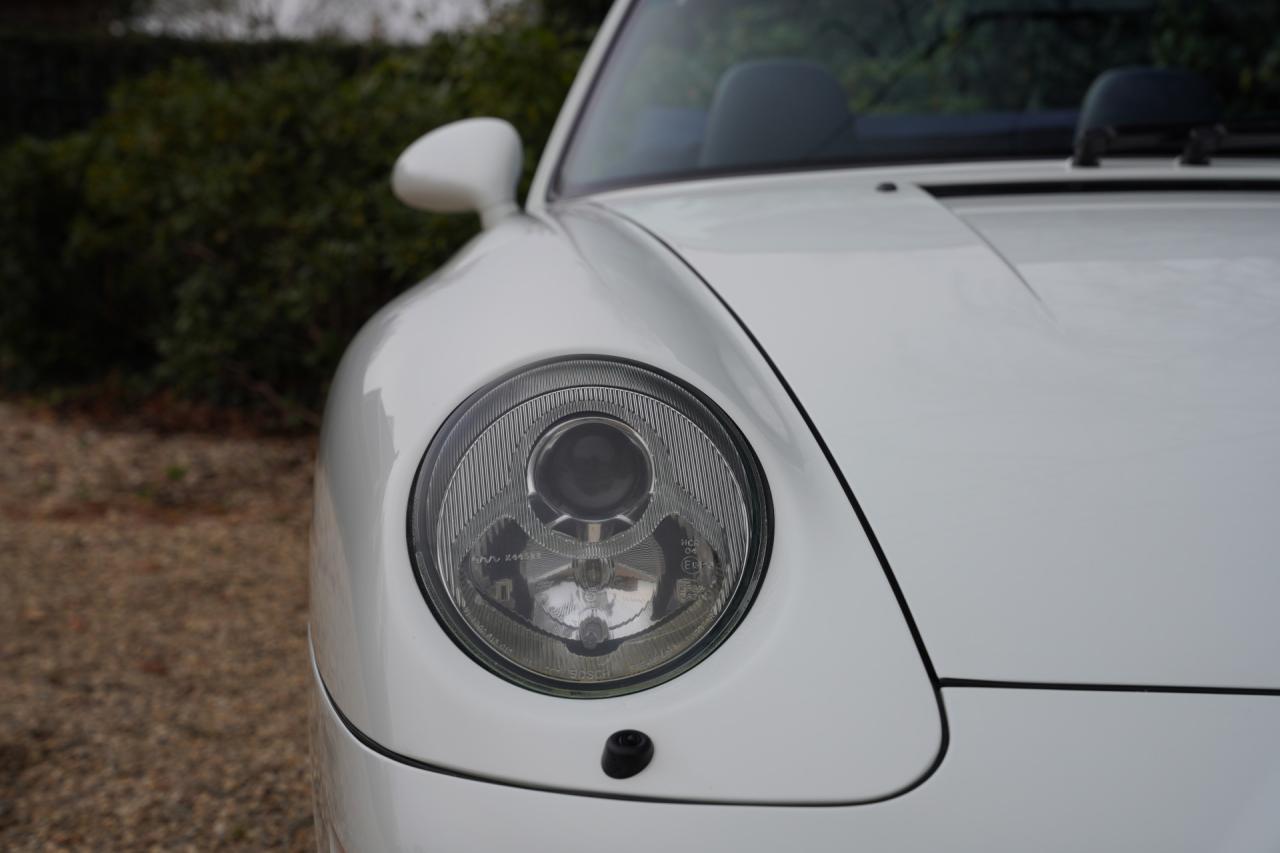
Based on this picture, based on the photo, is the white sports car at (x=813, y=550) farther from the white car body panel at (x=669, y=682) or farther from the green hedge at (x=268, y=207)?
the green hedge at (x=268, y=207)

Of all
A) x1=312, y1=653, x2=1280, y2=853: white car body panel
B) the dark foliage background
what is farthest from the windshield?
the dark foliage background

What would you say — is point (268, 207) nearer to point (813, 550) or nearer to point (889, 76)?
point (889, 76)

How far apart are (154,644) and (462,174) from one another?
1689mm

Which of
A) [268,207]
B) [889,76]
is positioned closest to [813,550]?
[889,76]

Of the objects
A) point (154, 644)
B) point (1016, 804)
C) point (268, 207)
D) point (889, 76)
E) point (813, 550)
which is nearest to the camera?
point (1016, 804)

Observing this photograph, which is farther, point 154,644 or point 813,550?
point 154,644

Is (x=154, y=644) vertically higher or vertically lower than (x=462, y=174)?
lower

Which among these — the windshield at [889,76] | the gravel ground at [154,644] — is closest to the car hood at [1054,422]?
the windshield at [889,76]

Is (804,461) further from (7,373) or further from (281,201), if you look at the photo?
(7,373)

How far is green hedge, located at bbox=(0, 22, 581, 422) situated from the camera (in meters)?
4.62

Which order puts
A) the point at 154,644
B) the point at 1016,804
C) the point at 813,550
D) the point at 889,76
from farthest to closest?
the point at 154,644, the point at 889,76, the point at 813,550, the point at 1016,804

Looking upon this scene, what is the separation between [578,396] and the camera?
101cm

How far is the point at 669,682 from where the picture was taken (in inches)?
35.8

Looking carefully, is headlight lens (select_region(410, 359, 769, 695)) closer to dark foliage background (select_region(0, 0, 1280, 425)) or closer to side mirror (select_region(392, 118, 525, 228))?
side mirror (select_region(392, 118, 525, 228))
